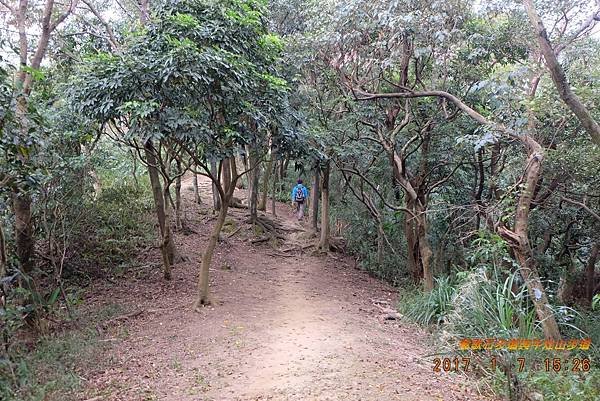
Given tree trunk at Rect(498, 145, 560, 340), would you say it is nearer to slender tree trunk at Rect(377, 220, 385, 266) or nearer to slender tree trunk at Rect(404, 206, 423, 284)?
slender tree trunk at Rect(404, 206, 423, 284)

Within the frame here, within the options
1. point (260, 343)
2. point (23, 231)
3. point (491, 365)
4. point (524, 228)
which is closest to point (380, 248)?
point (524, 228)

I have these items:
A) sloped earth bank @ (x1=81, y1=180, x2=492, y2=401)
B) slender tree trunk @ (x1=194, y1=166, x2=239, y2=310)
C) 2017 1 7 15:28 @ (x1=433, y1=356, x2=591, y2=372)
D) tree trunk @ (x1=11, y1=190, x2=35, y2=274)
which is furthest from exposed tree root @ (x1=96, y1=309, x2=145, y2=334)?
2017 1 7 15:28 @ (x1=433, y1=356, x2=591, y2=372)

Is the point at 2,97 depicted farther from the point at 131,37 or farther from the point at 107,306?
the point at 107,306

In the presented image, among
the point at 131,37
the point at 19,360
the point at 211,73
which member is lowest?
the point at 19,360

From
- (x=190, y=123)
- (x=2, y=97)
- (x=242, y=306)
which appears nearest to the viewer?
(x=2, y=97)

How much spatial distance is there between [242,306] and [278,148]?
2860 millimetres

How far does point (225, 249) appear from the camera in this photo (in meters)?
13.1

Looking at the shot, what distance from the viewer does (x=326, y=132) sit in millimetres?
10953

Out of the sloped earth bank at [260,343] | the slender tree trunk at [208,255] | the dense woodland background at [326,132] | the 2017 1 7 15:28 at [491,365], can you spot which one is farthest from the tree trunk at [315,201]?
the 2017 1 7 15:28 at [491,365]

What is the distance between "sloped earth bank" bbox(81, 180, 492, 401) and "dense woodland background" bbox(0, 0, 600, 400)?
615mm

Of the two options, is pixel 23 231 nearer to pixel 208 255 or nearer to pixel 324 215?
pixel 208 255

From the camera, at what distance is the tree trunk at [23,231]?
24.0 ft

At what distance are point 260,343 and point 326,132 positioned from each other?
5638 millimetres

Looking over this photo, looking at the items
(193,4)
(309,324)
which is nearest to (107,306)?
(309,324)
